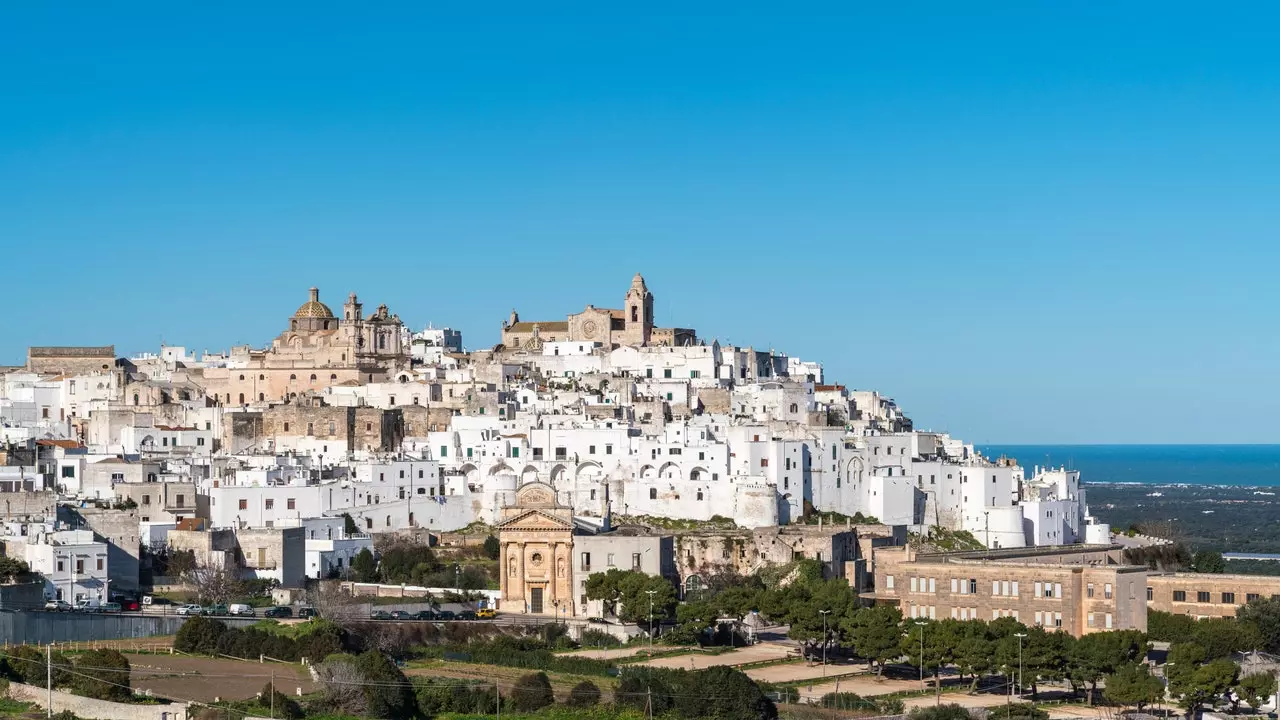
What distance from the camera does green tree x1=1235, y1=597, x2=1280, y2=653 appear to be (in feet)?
204

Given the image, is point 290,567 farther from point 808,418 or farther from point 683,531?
point 808,418

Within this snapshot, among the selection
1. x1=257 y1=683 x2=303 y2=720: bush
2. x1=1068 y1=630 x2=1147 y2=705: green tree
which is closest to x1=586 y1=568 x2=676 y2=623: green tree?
x1=1068 y1=630 x2=1147 y2=705: green tree

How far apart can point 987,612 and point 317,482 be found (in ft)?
85.1

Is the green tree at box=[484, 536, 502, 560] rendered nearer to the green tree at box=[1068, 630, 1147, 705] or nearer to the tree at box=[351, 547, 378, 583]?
the tree at box=[351, 547, 378, 583]

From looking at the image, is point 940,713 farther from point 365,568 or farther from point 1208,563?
point 1208,563

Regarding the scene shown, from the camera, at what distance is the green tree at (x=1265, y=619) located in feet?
204

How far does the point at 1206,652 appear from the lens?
191 ft

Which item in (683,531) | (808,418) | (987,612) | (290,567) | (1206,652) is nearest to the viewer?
(1206,652)

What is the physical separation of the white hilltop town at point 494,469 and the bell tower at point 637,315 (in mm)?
2368

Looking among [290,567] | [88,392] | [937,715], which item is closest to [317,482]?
[290,567]

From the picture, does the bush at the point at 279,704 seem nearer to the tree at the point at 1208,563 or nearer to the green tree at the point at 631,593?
the green tree at the point at 631,593

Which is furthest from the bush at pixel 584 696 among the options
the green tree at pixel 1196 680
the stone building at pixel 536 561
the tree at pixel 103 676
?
the green tree at pixel 1196 680

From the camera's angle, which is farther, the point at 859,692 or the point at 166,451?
the point at 166,451

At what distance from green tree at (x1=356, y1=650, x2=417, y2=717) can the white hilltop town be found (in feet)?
44.9
